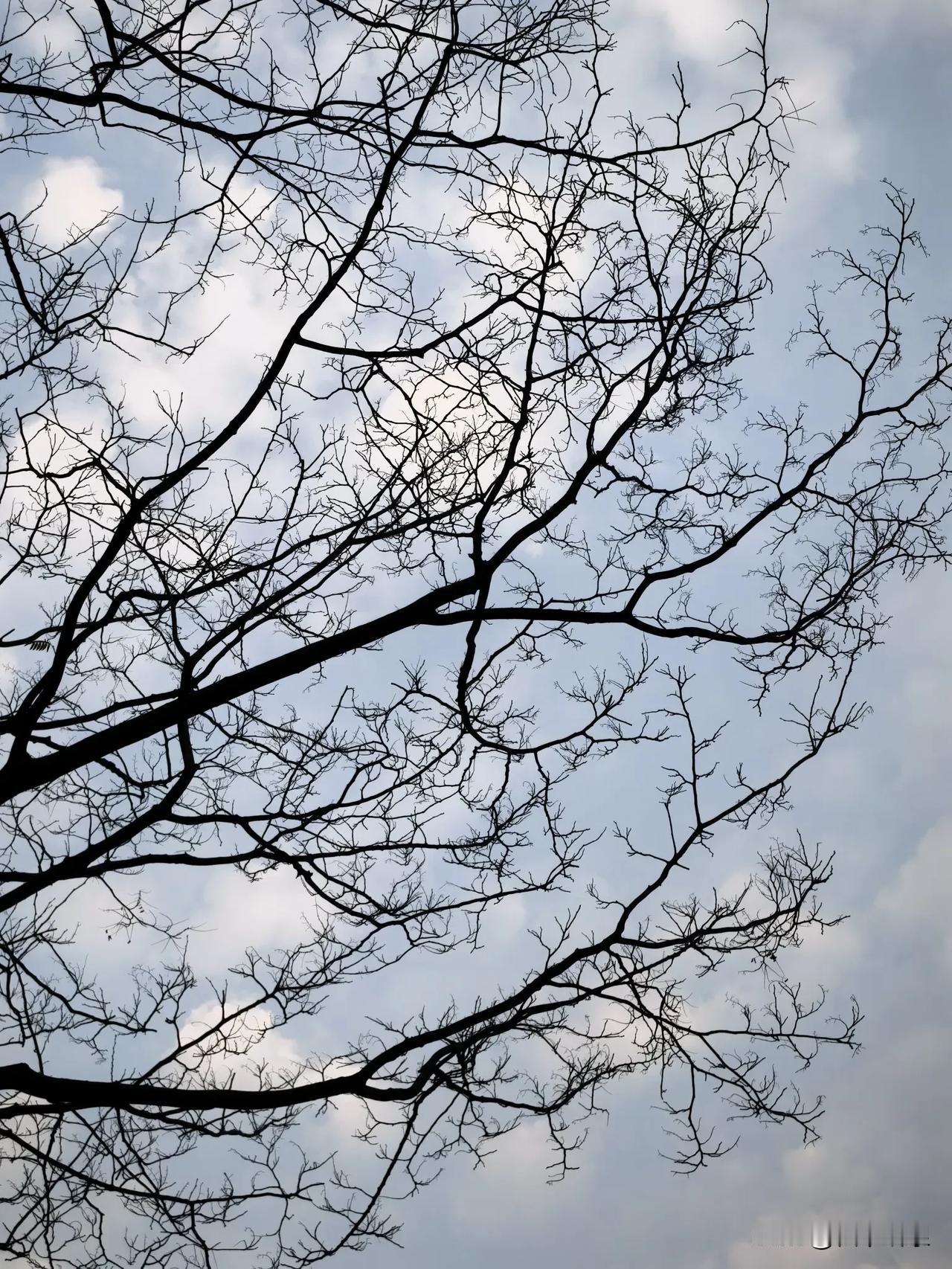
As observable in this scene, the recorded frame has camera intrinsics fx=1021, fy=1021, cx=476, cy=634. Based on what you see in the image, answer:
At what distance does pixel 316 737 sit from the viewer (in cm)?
579

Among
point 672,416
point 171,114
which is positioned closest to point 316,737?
point 672,416

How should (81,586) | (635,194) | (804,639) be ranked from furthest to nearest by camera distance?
1. (804,639)
2. (635,194)
3. (81,586)

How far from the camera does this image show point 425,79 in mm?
4750

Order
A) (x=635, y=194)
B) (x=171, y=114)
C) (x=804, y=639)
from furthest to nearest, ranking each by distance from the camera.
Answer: (x=804, y=639), (x=635, y=194), (x=171, y=114)

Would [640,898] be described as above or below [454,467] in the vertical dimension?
below

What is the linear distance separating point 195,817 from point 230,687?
1.06 meters

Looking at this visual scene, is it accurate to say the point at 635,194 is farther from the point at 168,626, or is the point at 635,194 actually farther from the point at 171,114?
A: the point at 168,626

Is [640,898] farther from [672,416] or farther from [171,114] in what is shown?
[171,114]

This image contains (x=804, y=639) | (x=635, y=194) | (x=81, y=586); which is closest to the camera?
(x=81, y=586)

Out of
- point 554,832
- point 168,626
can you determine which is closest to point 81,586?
point 168,626

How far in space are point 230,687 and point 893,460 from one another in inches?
158

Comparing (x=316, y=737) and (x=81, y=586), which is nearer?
(x=81, y=586)

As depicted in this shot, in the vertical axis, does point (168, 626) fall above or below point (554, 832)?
above

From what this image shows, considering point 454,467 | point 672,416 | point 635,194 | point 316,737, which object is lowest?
point 316,737
